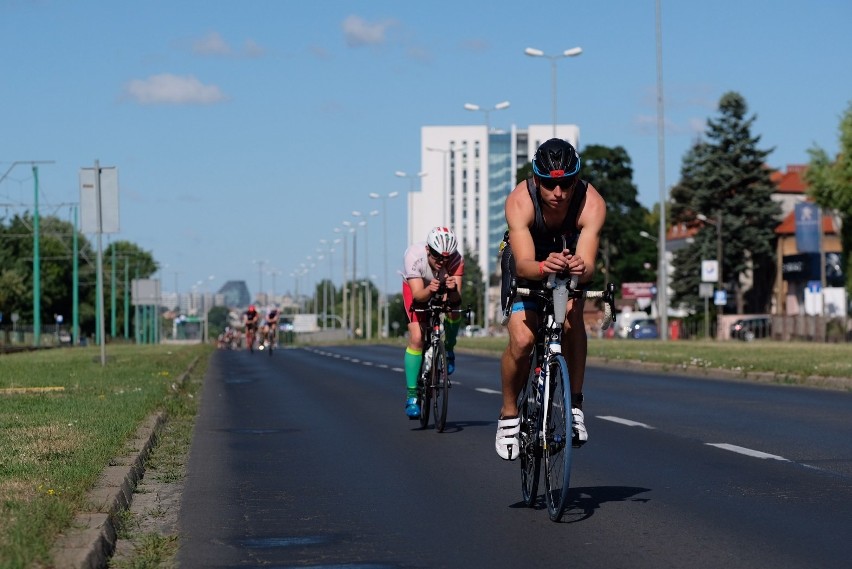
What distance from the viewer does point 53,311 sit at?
131m

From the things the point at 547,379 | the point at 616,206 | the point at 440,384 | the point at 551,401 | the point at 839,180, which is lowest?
the point at 440,384

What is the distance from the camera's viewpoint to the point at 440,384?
14086 millimetres

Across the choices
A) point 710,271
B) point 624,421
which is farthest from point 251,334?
point 624,421

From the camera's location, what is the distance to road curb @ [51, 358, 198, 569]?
21.7ft

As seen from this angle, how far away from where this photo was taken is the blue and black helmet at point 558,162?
26.5 feet

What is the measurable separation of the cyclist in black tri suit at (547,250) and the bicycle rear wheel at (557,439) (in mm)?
Answer: 128

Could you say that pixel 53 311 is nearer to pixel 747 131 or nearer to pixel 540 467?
pixel 747 131

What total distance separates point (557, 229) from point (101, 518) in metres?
2.72

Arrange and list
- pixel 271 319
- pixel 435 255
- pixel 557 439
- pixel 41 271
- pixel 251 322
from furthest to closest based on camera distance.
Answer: pixel 41 271 → pixel 251 322 → pixel 271 319 → pixel 435 255 → pixel 557 439

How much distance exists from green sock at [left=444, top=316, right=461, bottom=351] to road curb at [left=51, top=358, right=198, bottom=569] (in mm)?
3377

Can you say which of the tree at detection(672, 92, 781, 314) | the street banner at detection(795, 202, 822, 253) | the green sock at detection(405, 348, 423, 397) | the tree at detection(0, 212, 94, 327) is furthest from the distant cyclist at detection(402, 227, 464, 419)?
the tree at detection(672, 92, 781, 314)

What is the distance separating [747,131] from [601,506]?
93.2 meters

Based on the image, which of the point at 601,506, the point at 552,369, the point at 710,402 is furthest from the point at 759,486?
the point at 710,402

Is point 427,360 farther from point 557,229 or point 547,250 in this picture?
point 557,229
